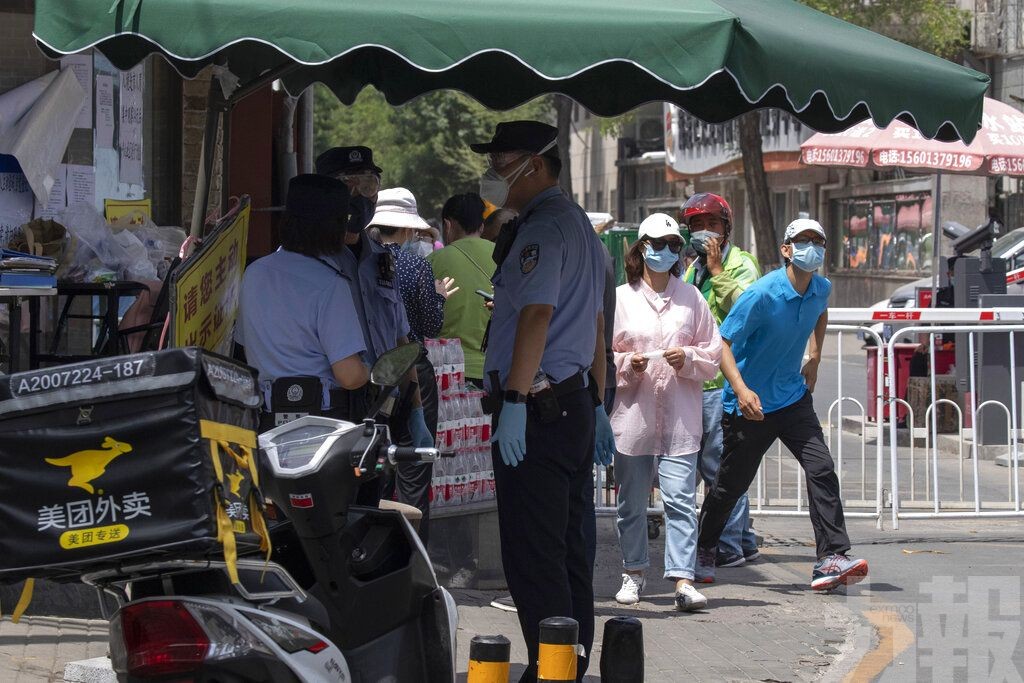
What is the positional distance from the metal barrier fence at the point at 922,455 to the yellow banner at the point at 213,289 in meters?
3.74

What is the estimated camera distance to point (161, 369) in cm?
324

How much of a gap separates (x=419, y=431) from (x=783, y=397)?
2.59m

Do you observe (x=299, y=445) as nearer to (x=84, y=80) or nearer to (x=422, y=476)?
(x=422, y=476)

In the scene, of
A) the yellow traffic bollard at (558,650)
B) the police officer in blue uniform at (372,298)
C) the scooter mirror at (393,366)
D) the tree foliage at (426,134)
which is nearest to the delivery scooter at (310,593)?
the scooter mirror at (393,366)

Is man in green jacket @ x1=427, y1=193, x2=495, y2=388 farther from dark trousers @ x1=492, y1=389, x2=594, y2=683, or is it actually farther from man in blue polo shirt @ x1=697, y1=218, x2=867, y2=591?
dark trousers @ x1=492, y1=389, x2=594, y2=683

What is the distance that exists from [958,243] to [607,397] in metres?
8.29

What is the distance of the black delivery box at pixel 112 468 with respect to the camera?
10.5 feet

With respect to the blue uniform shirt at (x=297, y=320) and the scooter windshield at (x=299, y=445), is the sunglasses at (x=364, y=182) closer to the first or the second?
the blue uniform shirt at (x=297, y=320)

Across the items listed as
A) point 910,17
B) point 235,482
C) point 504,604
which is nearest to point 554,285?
point 235,482

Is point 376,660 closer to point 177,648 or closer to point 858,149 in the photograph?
point 177,648

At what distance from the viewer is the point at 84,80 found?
330 inches

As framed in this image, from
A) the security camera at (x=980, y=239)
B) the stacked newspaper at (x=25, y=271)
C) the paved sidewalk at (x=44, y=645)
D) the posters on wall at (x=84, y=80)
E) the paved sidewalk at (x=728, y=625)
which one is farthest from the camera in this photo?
the security camera at (x=980, y=239)

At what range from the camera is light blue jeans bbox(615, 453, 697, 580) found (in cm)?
730

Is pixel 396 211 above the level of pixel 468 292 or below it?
above
